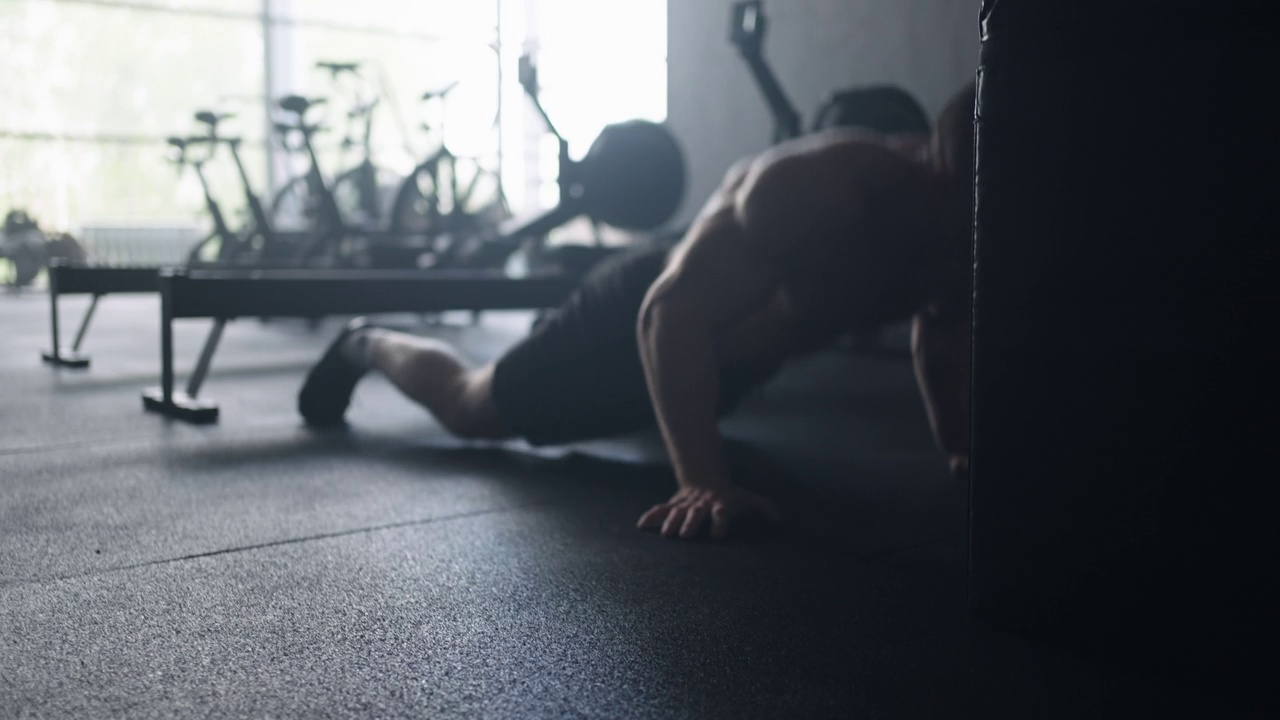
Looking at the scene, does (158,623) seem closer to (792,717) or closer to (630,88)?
(792,717)

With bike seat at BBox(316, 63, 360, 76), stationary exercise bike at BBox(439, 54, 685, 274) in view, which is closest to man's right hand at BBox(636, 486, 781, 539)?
stationary exercise bike at BBox(439, 54, 685, 274)

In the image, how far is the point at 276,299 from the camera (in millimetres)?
2543

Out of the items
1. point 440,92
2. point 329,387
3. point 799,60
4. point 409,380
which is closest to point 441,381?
point 409,380

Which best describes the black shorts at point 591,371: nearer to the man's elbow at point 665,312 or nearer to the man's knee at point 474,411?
the man's knee at point 474,411

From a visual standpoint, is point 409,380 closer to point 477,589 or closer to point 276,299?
point 276,299

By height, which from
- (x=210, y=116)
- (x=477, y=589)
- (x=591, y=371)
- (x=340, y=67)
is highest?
(x=340, y=67)

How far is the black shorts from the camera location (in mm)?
1873

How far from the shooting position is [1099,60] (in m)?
0.94

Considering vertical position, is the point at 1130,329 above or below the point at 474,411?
above

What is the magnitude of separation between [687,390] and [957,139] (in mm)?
473

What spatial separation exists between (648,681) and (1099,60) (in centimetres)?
67

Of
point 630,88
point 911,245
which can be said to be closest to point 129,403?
point 911,245

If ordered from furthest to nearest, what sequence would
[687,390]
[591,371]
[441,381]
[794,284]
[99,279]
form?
[99,279], [441,381], [591,371], [794,284], [687,390]

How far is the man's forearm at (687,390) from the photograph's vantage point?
1.47 metres
